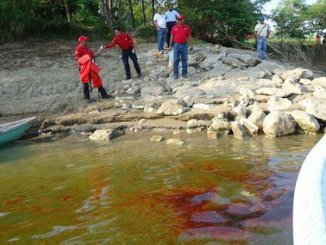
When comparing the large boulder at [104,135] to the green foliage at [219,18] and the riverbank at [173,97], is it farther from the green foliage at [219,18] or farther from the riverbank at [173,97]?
the green foliage at [219,18]

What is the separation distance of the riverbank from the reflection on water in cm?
76

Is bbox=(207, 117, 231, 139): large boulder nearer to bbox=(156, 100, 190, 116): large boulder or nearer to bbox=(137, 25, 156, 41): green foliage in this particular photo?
bbox=(156, 100, 190, 116): large boulder

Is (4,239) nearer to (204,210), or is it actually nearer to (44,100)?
(204,210)

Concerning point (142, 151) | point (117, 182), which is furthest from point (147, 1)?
point (117, 182)

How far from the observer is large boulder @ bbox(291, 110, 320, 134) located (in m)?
8.67

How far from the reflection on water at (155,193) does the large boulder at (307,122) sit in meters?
0.35

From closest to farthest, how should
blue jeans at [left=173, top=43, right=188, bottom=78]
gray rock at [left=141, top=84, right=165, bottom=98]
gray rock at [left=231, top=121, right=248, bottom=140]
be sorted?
gray rock at [left=231, top=121, right=248, bottom=140] < gray rock at [left=141, top=84, right=165, bottom=98] < blue jeans at [left=173, top=43, right=188, bottom=78]

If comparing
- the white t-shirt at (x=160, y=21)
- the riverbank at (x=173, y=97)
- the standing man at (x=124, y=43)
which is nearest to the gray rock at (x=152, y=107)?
the riverbank at (x=173, y=97)

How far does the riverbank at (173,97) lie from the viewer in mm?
9078

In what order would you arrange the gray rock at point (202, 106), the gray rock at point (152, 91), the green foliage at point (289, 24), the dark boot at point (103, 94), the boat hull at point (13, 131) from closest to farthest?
the boat hull at point (13, 131) < the gray rock at point (202, 106) < the dark boot at point (103, 94) < the gray rock at point (152, 91) < the green foliage at point (289, 24)

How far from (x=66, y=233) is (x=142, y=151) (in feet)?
12.7

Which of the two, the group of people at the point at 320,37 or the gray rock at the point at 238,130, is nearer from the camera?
the gray rock at the point at 238,130

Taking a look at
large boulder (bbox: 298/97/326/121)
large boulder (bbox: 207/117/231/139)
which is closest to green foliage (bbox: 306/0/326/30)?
large boulder (bbox: 298/97/326/121)

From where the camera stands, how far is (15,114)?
11375 millimetres
